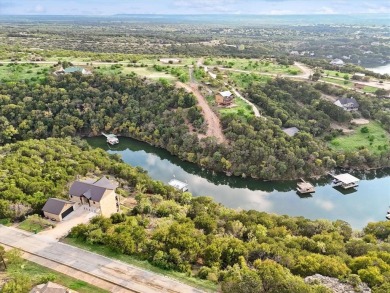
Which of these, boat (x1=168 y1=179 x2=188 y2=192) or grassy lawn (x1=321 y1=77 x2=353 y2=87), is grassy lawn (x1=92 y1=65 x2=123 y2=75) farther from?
grassy lawn (x1=321 y1=77 x2=353 y2=87)

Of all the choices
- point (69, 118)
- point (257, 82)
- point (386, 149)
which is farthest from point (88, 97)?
point (386, 149)

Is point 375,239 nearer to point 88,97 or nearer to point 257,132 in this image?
point 257,132

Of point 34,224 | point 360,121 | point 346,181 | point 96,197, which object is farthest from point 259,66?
point 34,224

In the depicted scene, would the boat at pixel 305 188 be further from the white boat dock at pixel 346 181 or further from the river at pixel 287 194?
the white boat dock at pixel 346 181

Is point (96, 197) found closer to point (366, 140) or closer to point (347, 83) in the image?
point (366, 140)

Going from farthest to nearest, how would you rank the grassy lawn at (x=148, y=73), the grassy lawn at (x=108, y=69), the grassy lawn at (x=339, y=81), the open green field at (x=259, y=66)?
the open green field at (x=259, y=66), the grassy lawn at (x=108, y=69), the grassy lawn at (x=339, y=81), the grassy lawn at (x=148, y=73)

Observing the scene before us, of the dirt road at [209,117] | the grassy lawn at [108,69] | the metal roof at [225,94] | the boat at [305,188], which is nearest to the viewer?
the boat at [305,188]

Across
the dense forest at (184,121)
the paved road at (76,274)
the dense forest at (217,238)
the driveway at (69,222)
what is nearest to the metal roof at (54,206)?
the driveway at (69,222)
